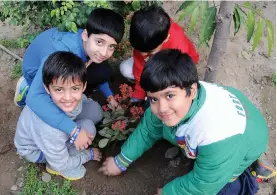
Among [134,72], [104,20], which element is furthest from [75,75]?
[134,72]

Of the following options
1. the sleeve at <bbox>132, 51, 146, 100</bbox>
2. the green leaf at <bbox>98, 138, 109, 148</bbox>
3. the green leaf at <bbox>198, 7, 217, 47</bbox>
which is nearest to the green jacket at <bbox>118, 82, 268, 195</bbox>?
the green leaf at <bbox>198, 7, 217, 47</bbox>

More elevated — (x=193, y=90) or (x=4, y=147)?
(x=193, y=90)

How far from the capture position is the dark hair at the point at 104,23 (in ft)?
7.07

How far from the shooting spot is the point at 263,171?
2311mm

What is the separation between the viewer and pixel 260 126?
195 centimetres

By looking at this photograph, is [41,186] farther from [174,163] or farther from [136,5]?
[136,5]

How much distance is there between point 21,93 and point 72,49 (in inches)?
23.4

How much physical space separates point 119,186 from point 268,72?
5.37 ft

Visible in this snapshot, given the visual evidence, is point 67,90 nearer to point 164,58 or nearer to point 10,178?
point 164,58

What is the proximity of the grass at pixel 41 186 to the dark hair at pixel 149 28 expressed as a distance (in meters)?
1.01

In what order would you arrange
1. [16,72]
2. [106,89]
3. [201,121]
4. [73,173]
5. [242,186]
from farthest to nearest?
[16,72] → [106,89] → [73,173] → [242,186] → [201,121]

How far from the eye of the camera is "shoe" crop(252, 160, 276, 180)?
2.31m

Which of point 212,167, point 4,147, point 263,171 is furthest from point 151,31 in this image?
point 4,147

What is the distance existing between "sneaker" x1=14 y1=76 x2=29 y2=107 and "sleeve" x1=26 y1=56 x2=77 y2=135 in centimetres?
50
